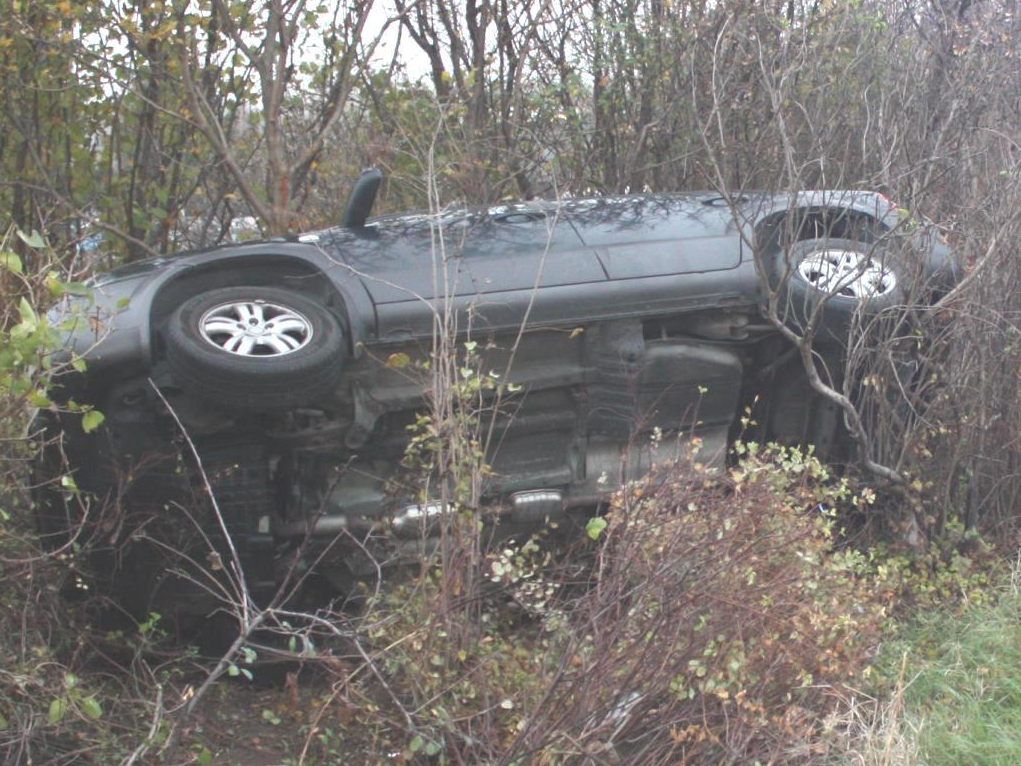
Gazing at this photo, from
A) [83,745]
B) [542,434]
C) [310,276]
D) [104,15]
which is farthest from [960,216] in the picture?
[104,15]

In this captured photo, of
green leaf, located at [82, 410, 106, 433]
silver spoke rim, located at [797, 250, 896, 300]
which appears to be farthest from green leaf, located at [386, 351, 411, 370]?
silver spoke rim, located at [797, 250, 896, 300]

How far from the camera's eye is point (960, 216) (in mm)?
5168

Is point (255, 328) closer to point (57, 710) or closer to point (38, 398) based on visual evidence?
point (38, 398)

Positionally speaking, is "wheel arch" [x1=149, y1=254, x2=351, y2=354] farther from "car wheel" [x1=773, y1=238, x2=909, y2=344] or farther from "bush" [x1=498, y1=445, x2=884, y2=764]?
"car wheel" [x1=773, y1=238, x2=909, y2=344]

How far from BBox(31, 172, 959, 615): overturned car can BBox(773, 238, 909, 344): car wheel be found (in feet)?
0.03

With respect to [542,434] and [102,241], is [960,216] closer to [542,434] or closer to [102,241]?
[542,434]

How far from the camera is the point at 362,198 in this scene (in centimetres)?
530

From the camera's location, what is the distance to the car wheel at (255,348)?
4227mm

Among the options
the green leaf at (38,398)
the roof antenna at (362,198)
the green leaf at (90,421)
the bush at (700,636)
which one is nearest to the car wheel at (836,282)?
the bush at (700,636)

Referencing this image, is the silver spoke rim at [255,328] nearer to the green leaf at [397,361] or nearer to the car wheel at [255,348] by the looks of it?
the car wheel at [255,348]

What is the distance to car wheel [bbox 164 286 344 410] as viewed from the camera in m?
4.23

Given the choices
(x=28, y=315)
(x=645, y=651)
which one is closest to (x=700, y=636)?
(x=645, y=651)

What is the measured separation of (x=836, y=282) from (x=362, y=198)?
1935 mm

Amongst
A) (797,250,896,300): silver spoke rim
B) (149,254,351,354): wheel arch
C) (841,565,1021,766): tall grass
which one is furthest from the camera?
(797,250,896,300): silver spoke rim
